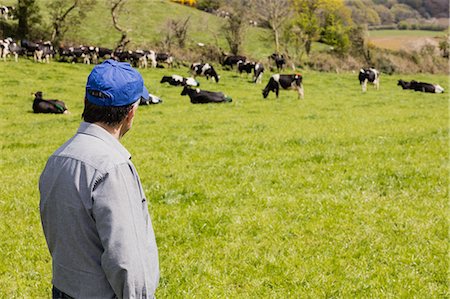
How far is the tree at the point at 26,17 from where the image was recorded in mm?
44719

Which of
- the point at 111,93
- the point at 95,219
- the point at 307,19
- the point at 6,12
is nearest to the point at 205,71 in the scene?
the point at 6,12

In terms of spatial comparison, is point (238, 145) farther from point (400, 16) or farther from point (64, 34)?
point (400, 16)

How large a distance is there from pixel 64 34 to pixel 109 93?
49.3 metres

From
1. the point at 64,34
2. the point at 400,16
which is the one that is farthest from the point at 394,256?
the point at 400,16

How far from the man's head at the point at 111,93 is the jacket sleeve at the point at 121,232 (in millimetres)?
380

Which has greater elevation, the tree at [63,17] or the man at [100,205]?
the tree at [63,17]

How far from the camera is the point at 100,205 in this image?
2.71 m

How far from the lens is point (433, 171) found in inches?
413

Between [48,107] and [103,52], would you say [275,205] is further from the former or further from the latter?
[103,52]

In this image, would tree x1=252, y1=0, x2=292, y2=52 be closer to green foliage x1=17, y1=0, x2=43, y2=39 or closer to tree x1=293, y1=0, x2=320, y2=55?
tree x1=293, y1=0, x2=320, y2=55

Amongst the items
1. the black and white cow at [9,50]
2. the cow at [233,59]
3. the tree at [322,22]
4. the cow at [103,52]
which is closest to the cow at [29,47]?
the black and white cow at [9,50]

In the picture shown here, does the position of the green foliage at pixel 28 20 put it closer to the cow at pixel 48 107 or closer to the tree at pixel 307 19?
the cow at pixel 48 107

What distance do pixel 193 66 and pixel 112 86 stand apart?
34.6 m

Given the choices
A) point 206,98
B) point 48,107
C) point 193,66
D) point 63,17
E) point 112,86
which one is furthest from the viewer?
point 63,17
